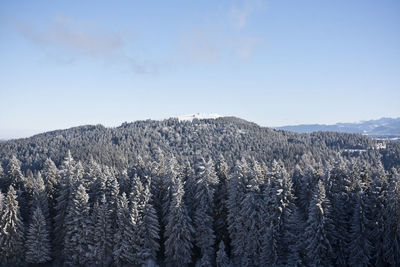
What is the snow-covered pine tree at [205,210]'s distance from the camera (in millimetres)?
43969

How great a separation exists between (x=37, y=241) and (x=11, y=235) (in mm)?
4517

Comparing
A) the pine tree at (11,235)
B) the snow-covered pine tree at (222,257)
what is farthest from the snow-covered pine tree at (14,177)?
the snow-covered pine tree at (222,257)

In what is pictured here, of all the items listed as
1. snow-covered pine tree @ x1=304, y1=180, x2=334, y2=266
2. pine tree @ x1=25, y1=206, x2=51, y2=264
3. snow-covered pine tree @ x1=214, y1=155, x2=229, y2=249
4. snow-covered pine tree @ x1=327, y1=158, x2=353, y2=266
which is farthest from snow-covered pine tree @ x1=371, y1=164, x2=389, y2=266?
pine tree @ x1=25, y1=206, x2=51, y2=264

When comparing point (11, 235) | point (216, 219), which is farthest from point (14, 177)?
point (216, 219)

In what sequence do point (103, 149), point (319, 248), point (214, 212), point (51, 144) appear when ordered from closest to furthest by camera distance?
point (319, 248) < point (214, 212) < point (103, 149) < point (51, 144)

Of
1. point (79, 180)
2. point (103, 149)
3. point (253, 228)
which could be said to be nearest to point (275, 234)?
point (253, 228)

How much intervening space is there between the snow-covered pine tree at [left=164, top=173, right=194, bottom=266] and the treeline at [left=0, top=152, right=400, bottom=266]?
0.16 meters

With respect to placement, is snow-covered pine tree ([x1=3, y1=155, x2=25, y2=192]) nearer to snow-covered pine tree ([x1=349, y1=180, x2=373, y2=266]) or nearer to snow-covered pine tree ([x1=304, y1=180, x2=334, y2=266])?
snow-covered pine tree ([x1=304, y1=180, x2=334, y2=266])

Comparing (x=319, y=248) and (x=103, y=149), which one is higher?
(x=103, y=149)

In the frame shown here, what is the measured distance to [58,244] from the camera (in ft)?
168

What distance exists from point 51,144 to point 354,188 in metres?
197

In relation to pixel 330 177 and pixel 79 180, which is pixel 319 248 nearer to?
pixel 330 177

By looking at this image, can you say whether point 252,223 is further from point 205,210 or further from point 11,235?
point 11,235

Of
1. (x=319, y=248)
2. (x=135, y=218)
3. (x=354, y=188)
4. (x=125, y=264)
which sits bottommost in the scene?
(x=125, y=264)
